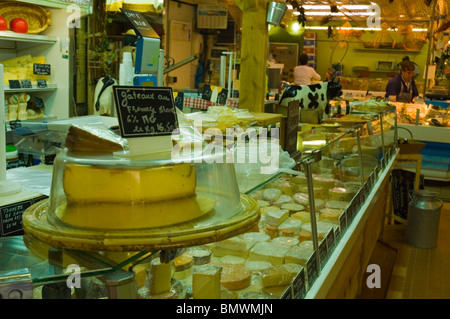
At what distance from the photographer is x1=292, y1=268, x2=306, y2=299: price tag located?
5.50ft

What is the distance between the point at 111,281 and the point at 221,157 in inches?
20.9

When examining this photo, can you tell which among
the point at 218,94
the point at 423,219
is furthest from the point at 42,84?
the point at 423,219

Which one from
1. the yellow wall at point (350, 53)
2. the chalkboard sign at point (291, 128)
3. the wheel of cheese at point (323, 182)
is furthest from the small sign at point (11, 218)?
the yellow wall at point (350, 53)

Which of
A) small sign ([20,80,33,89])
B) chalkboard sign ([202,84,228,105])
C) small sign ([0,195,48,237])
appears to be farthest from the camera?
small sign ([20,80,33,89])

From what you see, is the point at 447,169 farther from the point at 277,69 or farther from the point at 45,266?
the point at 45,266

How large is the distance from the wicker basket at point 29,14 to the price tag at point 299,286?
17.2 feet

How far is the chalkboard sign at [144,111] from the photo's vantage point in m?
1.19

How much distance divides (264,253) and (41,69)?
4865 millimetres

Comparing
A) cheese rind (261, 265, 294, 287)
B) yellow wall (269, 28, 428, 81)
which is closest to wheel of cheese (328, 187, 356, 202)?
cheese rind (261, 265, 294, 287)

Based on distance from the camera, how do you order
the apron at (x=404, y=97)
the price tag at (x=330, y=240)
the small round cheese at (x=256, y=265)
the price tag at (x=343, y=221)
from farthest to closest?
the apron at (x=404, y=97)
the price tag at (x=343, y=221)
the price tag at (x=330, y=240)
the small round cheese at (x=256, y=265)

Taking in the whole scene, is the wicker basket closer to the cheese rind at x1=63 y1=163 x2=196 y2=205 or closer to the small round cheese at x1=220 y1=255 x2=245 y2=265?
the small round cheese at x1=220 y1=255 x2=245 y2=265

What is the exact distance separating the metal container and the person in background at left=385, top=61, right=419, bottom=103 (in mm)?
4345

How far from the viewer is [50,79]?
6383 millimetres

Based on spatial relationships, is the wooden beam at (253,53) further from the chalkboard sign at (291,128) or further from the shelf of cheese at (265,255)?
the shelf of cheese at (265,255)
